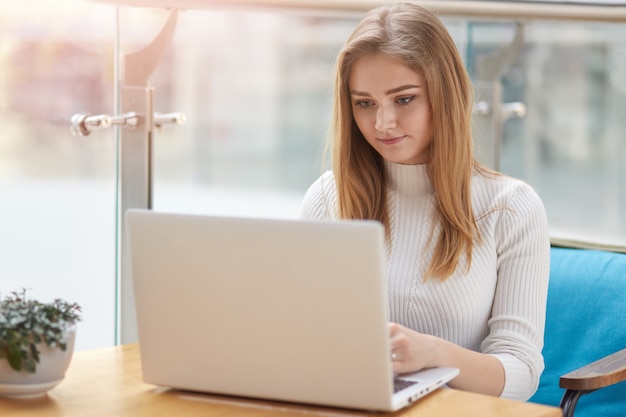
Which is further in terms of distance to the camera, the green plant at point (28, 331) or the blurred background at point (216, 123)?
the blurred background at point (216, 123)

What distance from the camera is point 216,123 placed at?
14.8 ft

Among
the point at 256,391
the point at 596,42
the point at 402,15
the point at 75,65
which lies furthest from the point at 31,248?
the point at 596,42

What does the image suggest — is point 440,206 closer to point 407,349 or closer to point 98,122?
point 407,349

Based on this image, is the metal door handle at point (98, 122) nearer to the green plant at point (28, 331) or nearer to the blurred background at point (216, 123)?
the blurred background at point (216, 123)

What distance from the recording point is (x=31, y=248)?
2434 mm

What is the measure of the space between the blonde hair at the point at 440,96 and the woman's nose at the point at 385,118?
8 centimetres

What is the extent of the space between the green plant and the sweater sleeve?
753mm

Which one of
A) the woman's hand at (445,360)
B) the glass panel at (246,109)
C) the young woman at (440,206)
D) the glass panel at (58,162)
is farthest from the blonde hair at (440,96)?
the glass panel at (246,109)

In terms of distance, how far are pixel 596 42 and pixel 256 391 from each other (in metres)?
3.50

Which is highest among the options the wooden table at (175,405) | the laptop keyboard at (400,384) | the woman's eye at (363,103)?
the woman's eye at (363,103)

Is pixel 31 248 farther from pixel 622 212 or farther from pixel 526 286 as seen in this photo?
pixel 622 212

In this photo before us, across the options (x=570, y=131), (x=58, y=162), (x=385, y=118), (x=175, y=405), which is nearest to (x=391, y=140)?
(x=385, y=118)

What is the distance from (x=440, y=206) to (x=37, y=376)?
2.81 feet

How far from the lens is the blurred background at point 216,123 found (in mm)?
2438
